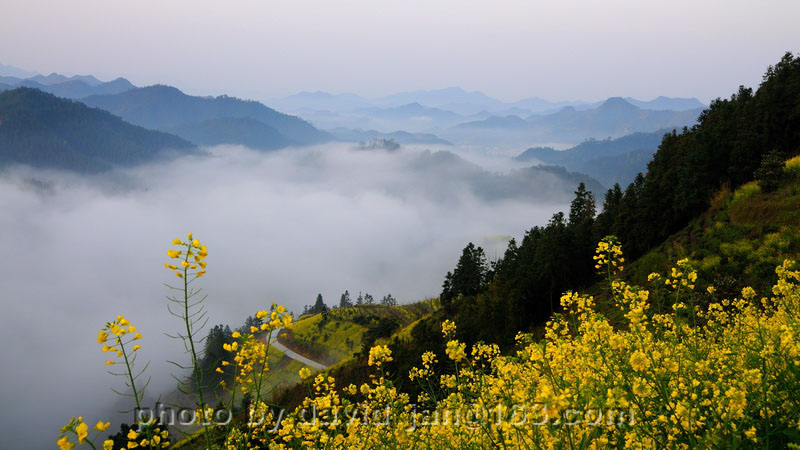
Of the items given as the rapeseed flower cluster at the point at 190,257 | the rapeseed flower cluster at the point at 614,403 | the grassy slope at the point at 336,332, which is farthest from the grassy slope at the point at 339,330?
the rapeseed flower cluster at the point at 190,257

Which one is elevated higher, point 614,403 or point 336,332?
point 614,403

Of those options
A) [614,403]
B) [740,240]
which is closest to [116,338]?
[614,403]

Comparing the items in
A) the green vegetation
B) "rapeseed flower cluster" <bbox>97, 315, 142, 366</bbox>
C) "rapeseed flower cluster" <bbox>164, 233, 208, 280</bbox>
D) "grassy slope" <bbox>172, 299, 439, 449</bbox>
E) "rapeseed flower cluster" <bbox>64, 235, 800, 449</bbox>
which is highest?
"rapeseed flower cluster" <bbox>164, 233, 208, 280</bbox>

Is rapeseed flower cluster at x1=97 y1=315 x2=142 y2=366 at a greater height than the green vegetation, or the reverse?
rapeseed flower cluster at x1=97 y1=315 x2=142 y2=366

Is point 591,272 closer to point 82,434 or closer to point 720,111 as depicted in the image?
point 720,111

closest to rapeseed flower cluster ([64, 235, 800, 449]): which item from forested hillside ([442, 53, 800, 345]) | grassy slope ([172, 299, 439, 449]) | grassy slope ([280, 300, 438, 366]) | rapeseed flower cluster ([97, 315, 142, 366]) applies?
rapeseed flower cluster ([97, 315, 142, 366])

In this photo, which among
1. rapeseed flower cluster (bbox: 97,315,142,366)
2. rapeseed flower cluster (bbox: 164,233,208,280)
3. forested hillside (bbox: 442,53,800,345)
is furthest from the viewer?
forested hillside (bbox: 442,53,800,345)

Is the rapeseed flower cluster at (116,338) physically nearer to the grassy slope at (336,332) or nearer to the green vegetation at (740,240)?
the green vegetation at (740,240)

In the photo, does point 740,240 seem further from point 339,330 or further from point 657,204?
point 339,330

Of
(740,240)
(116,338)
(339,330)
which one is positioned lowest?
(339,330)

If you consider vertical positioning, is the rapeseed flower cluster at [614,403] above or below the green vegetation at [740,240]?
above

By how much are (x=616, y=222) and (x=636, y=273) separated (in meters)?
10.2

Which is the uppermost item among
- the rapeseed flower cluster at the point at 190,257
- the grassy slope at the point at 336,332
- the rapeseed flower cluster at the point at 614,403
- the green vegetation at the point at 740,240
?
the rapeseed flower cluster at the point at 190,257

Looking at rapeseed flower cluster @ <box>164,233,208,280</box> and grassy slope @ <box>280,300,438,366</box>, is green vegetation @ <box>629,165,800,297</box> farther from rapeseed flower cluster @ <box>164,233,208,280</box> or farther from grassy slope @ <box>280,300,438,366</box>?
grassy slope @ <box>280,300,438,366</box>
